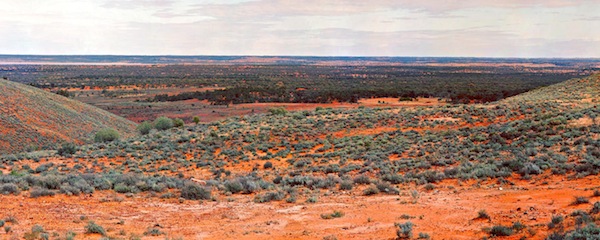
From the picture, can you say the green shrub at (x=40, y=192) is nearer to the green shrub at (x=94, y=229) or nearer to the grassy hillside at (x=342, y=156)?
the grassy hillside at (x=342, y=156)

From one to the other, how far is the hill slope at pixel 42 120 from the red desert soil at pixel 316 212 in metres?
24.4

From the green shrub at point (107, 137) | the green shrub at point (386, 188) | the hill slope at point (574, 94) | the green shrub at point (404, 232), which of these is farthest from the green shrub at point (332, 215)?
the green shrub at point (107, 137)

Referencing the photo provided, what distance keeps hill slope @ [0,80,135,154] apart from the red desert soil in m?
24.4

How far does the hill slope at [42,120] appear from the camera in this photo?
35.1 m

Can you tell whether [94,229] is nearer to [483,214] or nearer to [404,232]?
[404,232]

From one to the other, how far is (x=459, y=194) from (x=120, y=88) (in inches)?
3564

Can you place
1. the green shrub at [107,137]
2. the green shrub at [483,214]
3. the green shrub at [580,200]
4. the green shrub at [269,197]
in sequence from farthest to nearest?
the green shrub at [107,137], the green shrub at [269,197], the green shrub at [580,200], the green shrub at [483,214]

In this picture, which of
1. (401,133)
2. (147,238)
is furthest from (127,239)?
(401,133)

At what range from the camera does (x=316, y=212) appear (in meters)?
11.7

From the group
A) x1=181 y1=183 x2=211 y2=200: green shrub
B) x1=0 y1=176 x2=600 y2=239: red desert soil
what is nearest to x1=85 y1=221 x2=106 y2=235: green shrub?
x1=0 y1=176 x2=600 y2=239: red desert soil

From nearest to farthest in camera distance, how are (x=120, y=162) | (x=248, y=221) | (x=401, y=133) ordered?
(x=248, y=221), (x=120, y=162), (x=401, y=133)

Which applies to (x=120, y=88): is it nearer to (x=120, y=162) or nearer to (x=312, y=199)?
(x=120, y=162)

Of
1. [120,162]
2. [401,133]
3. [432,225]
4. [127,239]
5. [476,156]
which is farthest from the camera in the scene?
[401,133]

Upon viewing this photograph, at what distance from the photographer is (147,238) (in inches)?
373
